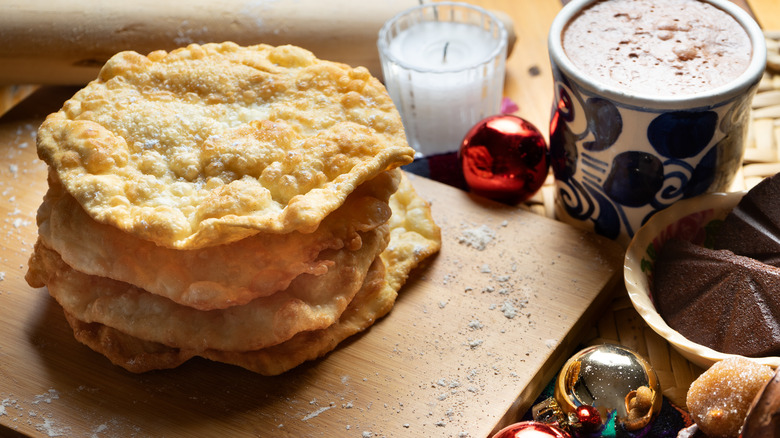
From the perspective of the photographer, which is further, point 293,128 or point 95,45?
point 95,45

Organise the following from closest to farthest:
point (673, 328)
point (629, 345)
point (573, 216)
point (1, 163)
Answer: point (673, 328), point (629, 345), point (573, 216), point (1, 163)

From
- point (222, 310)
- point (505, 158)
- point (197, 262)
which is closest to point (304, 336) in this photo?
point (222, 310)

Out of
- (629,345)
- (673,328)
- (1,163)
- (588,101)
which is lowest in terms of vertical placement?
(629,345)

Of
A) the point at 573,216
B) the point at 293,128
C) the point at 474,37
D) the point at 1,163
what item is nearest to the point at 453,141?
the point at 474,37

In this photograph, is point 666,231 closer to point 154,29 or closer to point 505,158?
point 505,158

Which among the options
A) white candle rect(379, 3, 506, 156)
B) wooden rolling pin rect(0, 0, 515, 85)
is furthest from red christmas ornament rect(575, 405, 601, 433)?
wooden rolling pin rect(0, 0, 515, 85)

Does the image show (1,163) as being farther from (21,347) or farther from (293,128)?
(293,128)

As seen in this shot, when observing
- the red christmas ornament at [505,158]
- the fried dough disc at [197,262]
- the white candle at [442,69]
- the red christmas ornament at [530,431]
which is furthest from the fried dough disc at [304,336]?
the white candle at [442,69]
